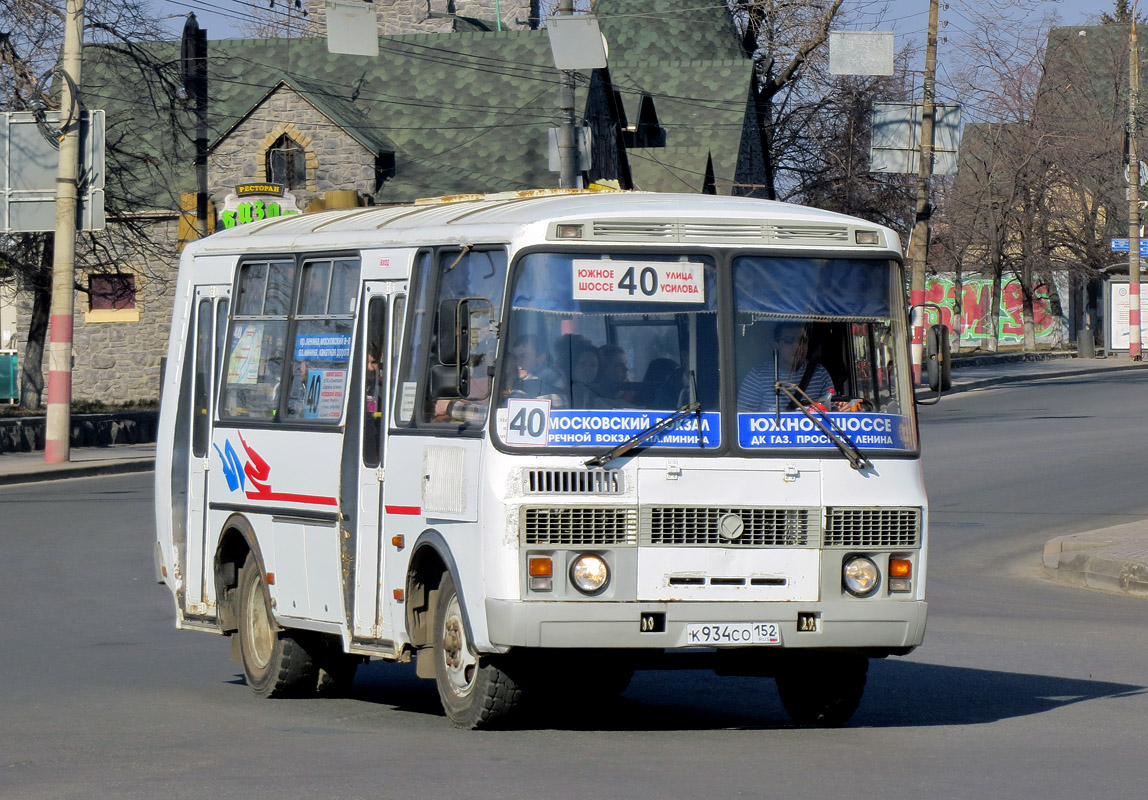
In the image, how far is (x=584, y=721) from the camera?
9164 mm

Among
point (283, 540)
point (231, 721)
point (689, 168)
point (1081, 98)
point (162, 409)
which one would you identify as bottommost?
point (231, 721)

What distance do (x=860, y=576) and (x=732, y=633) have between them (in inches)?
25.8

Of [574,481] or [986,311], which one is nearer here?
[574,481]

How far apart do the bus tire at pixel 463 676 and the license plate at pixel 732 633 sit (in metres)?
0.85

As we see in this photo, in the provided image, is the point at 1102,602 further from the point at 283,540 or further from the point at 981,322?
the point at 981,322

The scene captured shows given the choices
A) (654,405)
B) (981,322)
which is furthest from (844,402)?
(981,322)

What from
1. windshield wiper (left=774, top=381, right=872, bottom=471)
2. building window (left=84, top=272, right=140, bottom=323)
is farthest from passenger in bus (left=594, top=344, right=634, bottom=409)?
building window (left=84, top=272, right=140, bottom=323)

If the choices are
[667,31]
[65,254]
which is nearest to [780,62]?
[667,31]

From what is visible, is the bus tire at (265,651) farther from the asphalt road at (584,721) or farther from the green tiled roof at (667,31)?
the green tiled roof at (667,31)

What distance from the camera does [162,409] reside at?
1159 centimetres

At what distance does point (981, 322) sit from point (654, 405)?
264 feet

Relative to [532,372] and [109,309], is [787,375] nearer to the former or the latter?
[532,372]

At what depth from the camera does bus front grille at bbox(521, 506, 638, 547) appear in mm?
8141

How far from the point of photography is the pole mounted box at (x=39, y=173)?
88.4 feet
